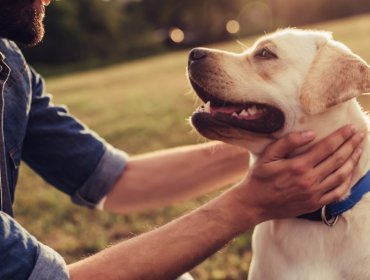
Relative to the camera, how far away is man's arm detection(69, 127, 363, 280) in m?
2.54

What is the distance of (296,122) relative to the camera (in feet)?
9.75

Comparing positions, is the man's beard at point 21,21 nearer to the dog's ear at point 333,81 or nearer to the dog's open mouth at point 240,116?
the dog's open mouth at point 240,116

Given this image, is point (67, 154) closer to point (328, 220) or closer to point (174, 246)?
point (174, 246)

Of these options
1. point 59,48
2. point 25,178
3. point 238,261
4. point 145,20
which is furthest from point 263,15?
point 238,261

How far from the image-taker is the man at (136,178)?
2506mm

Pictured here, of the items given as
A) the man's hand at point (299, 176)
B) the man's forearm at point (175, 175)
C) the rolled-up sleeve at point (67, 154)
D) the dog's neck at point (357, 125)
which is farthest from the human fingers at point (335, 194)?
the rolled-up sleeve at point (67, 154)

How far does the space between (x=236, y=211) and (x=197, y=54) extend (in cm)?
98

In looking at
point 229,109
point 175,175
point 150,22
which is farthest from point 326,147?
point 150,22

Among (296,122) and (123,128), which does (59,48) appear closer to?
(123,128)

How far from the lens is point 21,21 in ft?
9.77

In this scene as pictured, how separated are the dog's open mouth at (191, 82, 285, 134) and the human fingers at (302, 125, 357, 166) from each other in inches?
11.2

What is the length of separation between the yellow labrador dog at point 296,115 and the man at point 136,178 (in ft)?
0.49

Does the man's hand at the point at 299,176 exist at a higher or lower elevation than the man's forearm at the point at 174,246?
higher

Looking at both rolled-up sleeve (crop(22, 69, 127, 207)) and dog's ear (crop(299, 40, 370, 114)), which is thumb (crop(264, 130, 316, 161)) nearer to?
dog's ear (crop(299, 40, 370, 114))
